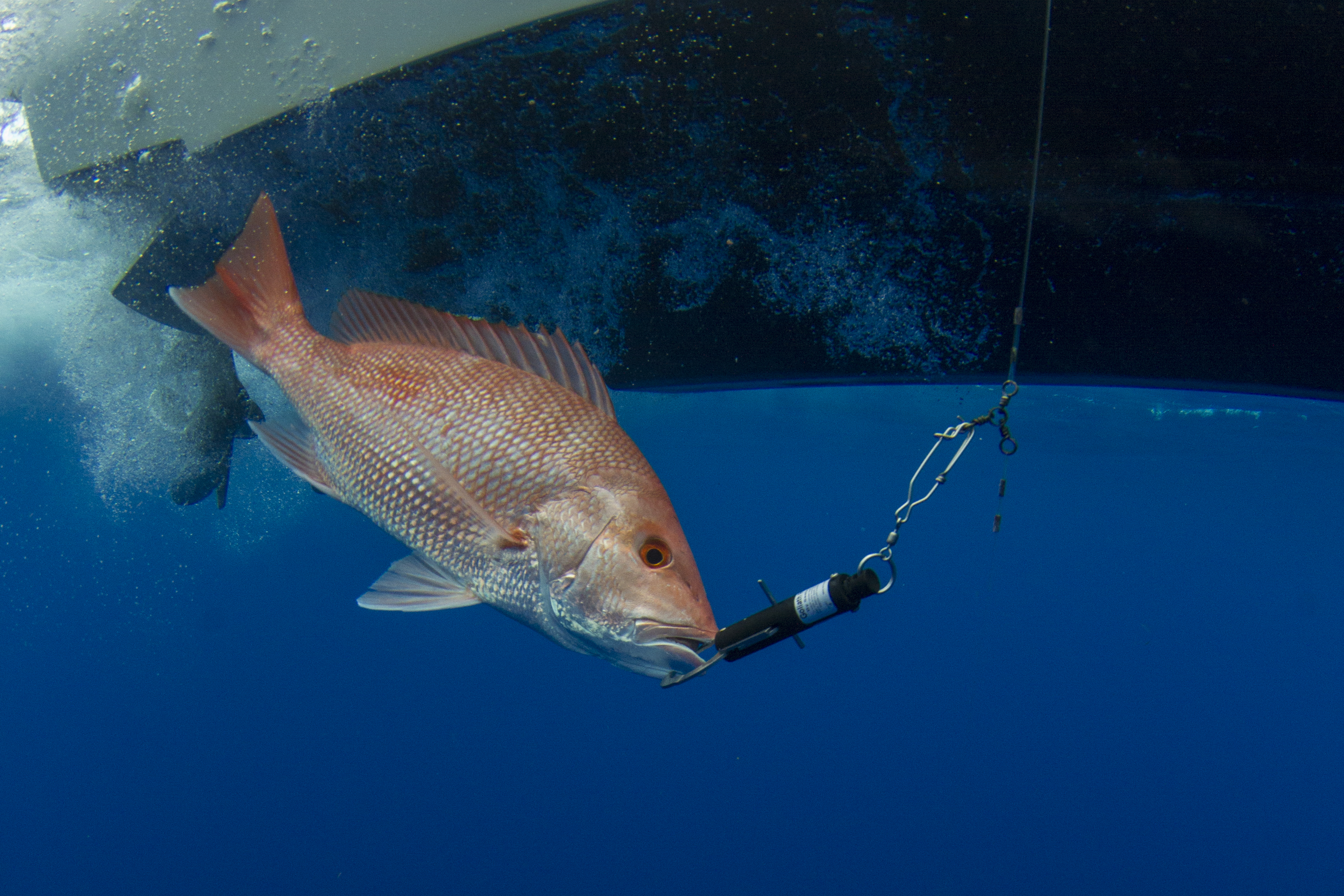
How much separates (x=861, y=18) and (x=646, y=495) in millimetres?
2519

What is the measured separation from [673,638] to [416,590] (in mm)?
916

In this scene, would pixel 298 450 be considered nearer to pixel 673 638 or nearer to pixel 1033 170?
pixel 673 638

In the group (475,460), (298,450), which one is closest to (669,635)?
(475,460)

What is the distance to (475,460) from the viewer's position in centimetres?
194

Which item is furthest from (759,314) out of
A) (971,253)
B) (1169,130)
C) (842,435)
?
(842,435)

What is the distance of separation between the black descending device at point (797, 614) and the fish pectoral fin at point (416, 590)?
2.66 feet

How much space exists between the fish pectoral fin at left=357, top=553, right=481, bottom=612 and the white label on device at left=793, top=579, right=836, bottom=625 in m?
0.97

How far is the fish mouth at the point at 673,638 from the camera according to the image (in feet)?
5.10

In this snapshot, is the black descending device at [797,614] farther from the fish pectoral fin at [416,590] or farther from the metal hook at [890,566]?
the fish pectoral fin at [416,590]

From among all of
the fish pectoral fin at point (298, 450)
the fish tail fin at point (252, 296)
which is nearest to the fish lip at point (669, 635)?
the fish pectoral fin at point (298, 450)

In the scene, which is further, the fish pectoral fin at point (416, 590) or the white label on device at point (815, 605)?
the fish pectoral fin at point (416, 590)

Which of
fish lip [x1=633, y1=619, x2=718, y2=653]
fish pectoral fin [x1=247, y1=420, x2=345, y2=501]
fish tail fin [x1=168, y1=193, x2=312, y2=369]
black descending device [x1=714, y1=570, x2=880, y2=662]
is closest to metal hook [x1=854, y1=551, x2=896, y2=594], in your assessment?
black descending device [x1=714, y1=570, x2=880, y2=662]

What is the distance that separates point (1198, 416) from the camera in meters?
16.4

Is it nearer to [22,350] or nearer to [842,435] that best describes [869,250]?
[22,350]
